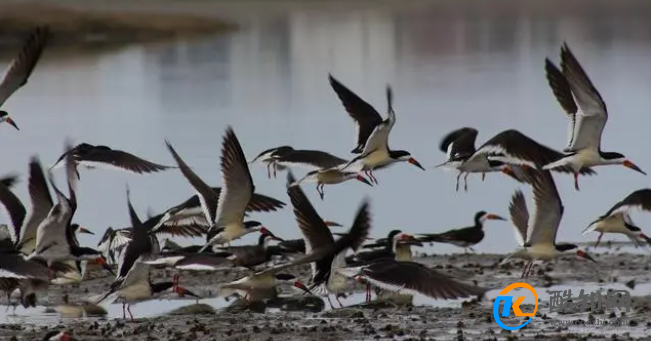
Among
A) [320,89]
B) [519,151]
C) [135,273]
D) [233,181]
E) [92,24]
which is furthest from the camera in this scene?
[92,24]

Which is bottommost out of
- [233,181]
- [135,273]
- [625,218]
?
[135,273]

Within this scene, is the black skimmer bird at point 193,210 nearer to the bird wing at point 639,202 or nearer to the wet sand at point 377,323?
the wet sand at point 377,323

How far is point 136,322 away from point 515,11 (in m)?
53.7

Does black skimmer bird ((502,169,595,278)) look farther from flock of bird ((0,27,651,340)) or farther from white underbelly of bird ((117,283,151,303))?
white underbelly of bird ((117,283,151,303))

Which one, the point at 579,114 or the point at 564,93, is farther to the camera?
the point at 564,93

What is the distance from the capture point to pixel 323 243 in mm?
12570

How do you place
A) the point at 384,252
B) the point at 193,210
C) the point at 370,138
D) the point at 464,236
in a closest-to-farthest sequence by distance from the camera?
the point at 384,252 < the point at 193,210 < the point at 370,138 < the point at 464,236

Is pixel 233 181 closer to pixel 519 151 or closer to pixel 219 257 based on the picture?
pixel 219 257

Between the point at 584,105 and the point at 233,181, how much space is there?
312cm

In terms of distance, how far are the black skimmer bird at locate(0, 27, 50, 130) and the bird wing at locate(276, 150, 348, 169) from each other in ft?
8.28

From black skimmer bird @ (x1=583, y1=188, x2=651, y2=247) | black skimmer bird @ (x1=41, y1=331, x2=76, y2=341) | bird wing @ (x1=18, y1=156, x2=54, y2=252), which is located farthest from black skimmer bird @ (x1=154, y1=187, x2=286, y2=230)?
black skimmer bird @ (x1=41, y1=331, x2=76, y2=341)

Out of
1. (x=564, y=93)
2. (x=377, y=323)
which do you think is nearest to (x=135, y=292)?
(x=377, y=323)

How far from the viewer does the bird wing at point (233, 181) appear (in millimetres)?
13468

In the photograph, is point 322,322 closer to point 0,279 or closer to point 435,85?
point 0,279
